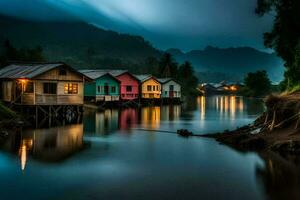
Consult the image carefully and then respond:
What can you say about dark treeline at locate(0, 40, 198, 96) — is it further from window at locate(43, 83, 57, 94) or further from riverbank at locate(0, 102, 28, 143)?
riverbank at locate(0, 102, 28, 143)

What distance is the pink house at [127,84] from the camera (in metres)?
79.5

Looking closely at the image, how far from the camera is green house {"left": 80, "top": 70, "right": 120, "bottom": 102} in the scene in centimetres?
7141

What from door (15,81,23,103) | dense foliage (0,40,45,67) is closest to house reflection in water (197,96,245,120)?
door (15,81,23,103)

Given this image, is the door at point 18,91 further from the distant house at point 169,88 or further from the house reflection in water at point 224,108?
the distant house at point 169,88

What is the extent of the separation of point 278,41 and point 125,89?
137 feet

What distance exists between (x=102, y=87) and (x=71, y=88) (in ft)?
82.3

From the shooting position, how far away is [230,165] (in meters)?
22.1

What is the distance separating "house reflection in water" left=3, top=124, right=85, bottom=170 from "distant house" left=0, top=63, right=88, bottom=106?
7.77 m

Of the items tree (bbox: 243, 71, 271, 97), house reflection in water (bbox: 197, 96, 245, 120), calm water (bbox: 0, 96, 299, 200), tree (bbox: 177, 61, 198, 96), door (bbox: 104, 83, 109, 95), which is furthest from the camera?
tree (bbox: 243, 71, 271, 97)

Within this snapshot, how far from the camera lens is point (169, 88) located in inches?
3814

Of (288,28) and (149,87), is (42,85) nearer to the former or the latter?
(288,28)

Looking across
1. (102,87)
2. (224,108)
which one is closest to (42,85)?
(102,87)

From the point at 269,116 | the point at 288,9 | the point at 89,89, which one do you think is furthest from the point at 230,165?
the point at 89,89

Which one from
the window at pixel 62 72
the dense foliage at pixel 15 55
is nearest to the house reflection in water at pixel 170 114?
the window at pixel 62 72
